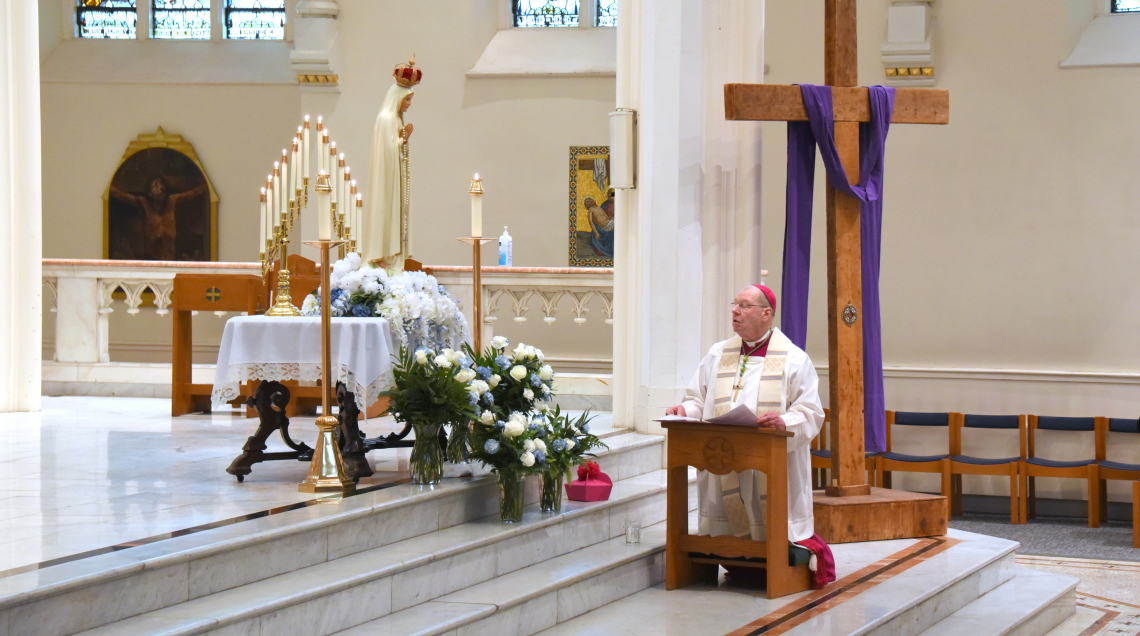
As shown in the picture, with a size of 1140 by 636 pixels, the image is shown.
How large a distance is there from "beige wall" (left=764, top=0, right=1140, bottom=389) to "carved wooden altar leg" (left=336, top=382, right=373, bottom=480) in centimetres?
638

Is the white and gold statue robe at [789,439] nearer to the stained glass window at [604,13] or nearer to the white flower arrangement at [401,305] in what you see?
the white flower arrangement at [401,305]

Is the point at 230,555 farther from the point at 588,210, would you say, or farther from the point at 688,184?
the point at 588,210

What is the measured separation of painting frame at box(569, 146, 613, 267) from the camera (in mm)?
11609

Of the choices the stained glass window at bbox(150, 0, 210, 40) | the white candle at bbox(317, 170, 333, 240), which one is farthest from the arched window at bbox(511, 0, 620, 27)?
the white candle at bbox(317, 170, 333, 240)

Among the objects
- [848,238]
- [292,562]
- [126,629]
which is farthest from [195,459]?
[848,238]

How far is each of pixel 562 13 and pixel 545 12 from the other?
0.18 metres

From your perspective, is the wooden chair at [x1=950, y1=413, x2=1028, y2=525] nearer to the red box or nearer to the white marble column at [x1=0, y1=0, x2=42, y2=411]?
the red box

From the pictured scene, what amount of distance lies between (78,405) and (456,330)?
12.5ft

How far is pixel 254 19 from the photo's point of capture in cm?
1264

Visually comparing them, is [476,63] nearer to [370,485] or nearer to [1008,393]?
[1008,393]

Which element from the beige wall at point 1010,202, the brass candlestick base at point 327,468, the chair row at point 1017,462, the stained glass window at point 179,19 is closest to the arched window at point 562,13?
the beige wall at point 1010,202

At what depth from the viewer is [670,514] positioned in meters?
5.46

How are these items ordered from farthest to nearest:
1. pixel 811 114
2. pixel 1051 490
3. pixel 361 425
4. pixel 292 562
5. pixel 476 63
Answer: pixel 476 63 < pixel 1051 490 < pixel 361 425 < pixel 811 114 < pixel 292 562

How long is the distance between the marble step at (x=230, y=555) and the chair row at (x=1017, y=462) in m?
5.35
